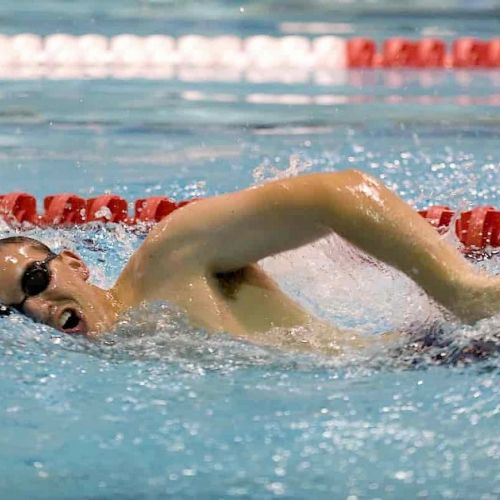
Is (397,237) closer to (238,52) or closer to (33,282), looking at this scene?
(33,282)

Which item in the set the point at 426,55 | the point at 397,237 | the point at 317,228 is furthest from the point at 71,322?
the point at 426,55

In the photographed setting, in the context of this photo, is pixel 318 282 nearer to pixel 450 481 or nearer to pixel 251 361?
pixel 251 361

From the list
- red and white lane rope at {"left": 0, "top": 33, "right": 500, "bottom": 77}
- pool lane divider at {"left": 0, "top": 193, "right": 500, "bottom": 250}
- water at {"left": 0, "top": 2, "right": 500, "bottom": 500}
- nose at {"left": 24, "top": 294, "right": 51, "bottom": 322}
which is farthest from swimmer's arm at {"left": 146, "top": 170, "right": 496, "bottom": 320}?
red and white lane rope at {"left": 0, "top": 33, "right": 500, "bottom": 77}

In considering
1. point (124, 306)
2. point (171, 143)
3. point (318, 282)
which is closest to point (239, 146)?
point (171, 143)

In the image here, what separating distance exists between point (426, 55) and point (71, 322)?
5.48 meters

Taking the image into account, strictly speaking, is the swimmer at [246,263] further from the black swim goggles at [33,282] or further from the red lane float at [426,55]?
the red lane float at [426,55]

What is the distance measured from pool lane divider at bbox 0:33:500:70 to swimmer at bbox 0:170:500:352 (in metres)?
5.31

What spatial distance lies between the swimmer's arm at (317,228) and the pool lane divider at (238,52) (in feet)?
17.6

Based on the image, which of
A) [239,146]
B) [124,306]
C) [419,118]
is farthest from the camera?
[419,118]

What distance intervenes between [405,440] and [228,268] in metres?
0.44

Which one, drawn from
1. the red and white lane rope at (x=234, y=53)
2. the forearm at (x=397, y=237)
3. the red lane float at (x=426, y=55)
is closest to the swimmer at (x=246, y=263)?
the forearm at (x=397, y=237)

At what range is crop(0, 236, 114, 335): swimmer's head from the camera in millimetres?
2035

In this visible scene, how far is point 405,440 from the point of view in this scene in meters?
1.82

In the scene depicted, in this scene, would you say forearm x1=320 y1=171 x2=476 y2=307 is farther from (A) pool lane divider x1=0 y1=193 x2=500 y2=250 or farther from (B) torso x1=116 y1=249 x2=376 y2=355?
(A) pool lane divider x1=0 y1=193 x2=500 y2=250
